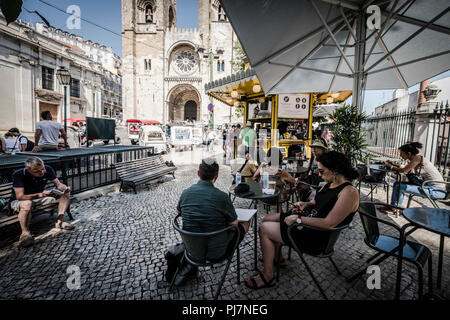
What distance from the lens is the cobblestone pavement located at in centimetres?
217

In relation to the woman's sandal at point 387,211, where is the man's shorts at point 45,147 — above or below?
above

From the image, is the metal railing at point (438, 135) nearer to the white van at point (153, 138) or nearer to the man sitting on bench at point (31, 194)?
the man sitting on bench at point (31, 194)

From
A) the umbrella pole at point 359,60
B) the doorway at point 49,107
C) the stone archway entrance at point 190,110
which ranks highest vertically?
the stone archway entrance at point 190,110

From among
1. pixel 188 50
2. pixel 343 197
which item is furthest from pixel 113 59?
pixel 343 197

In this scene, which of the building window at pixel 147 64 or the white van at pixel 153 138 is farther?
the building window at pixel 147 64

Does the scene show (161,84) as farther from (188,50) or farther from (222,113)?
(222,113)

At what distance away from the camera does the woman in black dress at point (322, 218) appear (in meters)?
1.93

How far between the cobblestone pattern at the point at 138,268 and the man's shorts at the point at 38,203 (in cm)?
44

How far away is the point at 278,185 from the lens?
358cm

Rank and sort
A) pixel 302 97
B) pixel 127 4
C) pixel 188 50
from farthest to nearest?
1. pixel 188 50
2. pixel 127 4
3. pixel 302 97

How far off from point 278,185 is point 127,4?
3563cm

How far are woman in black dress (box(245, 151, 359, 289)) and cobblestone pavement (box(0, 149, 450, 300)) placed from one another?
0.29m

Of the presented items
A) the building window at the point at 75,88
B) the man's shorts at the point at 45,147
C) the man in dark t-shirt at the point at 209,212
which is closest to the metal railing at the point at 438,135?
the man in dark t-shirt at the point at 209,212

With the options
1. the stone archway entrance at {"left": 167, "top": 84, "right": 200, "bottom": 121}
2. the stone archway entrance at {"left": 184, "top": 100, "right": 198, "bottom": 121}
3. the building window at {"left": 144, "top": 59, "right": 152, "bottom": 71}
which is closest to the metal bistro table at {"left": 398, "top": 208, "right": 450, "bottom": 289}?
the stone archway entrance at {"left": 167, "top": 84, "right": 200, "bottom": 121}
